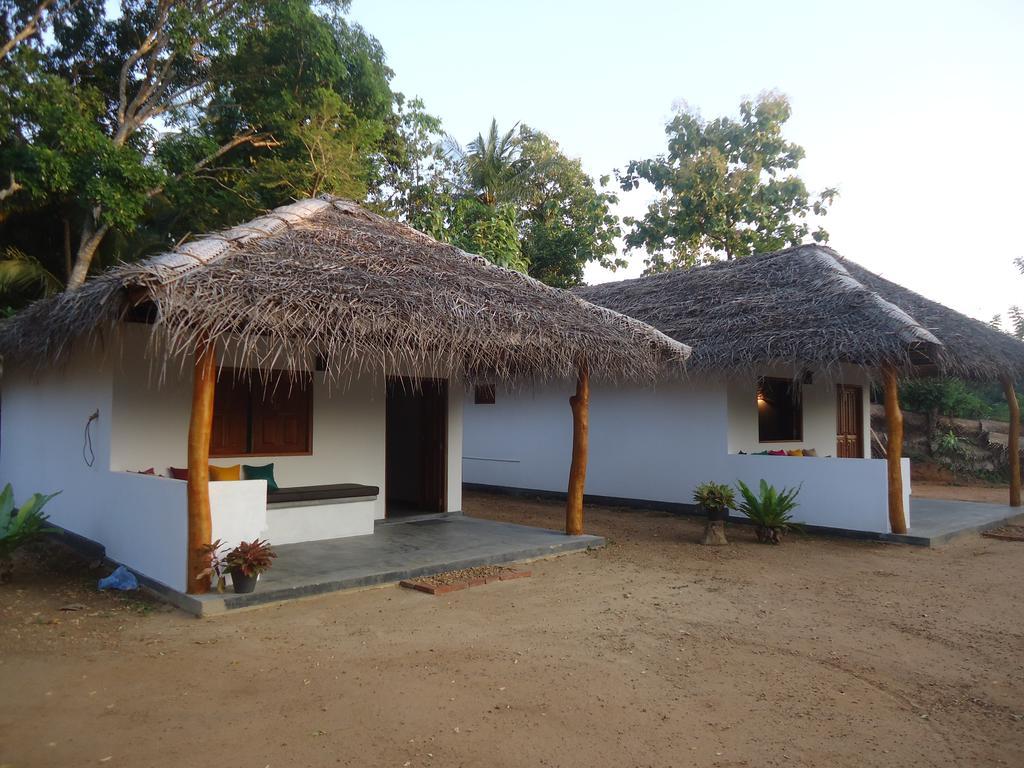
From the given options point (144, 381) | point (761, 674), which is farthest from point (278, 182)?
point (761, 674)

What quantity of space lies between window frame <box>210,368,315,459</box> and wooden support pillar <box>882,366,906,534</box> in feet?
22.9

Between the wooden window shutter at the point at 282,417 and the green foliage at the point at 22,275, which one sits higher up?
the green foliage at the point at 22,275

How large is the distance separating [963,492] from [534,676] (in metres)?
13.7

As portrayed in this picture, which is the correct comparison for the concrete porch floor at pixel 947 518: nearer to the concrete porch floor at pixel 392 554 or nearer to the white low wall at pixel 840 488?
the white low wall at pixel 840 488

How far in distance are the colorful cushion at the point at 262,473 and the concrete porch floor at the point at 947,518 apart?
288 inches

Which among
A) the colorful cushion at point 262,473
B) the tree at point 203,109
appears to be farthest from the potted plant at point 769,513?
the tree at point 203,109

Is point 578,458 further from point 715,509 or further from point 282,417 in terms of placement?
point 282,417

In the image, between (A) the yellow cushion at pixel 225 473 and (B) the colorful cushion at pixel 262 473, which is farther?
(B) the colorful cushion at pixel 262 473

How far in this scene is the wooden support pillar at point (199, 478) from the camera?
550cm

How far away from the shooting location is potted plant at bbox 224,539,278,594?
5.48 metres

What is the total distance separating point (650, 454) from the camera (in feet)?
38.6

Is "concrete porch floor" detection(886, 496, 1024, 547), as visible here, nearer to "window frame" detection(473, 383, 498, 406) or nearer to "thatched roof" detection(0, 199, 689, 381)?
"thatched roof" detection(0, 199, 689, 381)

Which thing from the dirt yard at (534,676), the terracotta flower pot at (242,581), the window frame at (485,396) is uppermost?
the window frame at (485,396)

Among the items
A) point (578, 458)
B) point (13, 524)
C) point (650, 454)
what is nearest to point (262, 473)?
point (13, 524)
